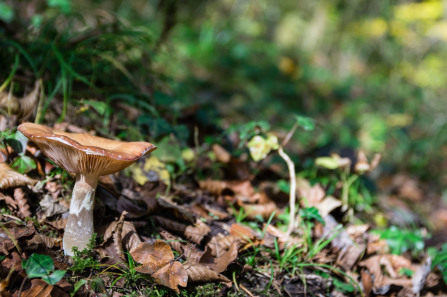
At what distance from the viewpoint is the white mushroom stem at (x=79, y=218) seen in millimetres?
1615

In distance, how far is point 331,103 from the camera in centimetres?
770

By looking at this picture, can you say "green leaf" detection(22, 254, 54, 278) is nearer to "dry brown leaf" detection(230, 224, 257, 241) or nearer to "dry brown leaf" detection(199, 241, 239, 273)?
"dry brown leaf" detection(199, 241, 239, 273)

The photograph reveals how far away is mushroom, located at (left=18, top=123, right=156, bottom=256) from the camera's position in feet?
4.47

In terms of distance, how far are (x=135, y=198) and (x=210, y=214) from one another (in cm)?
57

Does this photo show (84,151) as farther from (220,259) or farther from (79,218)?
(220,259)

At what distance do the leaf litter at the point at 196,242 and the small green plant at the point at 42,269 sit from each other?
4 cm

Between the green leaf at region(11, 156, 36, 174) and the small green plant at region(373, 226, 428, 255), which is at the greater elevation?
the green leaf at region(11, 156, 36, 174)

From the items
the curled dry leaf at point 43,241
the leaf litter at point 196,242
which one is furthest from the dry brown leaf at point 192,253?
the curled dry leaf at point 43,241

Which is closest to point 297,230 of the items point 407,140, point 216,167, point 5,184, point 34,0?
point 216,167

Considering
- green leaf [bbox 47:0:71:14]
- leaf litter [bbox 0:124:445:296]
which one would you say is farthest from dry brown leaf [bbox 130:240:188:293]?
green leaf [bbox 47:0:71:14]

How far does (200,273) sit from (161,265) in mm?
213

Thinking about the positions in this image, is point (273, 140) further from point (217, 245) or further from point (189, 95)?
point (189, 95)

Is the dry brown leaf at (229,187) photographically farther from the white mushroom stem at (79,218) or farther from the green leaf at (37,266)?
the green leaf at (37,266)

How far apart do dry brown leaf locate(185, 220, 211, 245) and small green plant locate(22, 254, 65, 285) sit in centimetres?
81
